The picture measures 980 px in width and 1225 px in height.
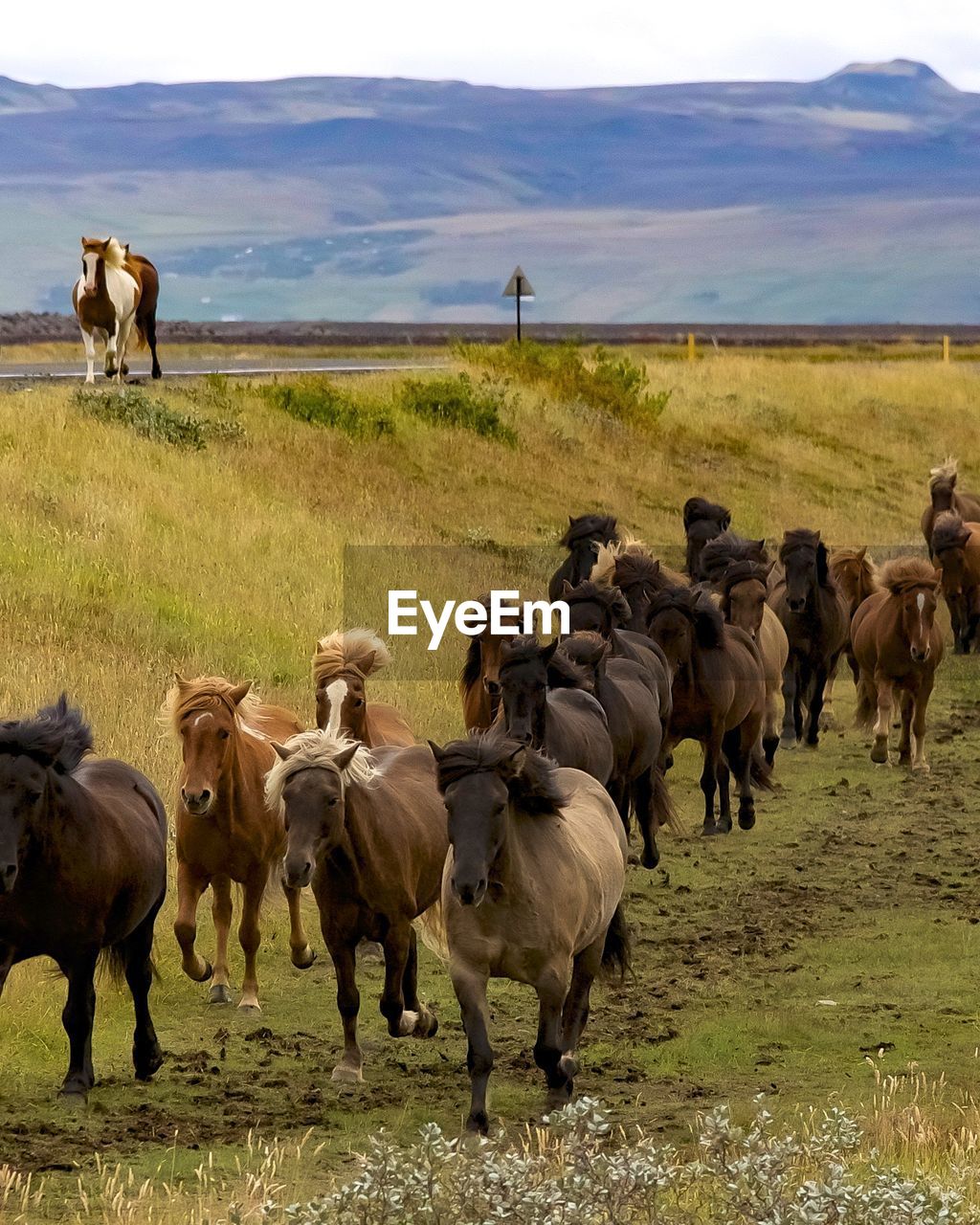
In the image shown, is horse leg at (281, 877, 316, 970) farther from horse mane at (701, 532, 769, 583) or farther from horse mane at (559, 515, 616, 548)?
horse mane at (559, 515, 616, 548)

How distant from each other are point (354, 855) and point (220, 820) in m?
1.40

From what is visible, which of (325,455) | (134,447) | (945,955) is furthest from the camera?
(325,455)

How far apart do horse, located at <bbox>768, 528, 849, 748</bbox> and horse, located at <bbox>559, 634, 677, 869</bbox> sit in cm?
452

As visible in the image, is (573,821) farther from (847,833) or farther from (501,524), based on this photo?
(501,524)

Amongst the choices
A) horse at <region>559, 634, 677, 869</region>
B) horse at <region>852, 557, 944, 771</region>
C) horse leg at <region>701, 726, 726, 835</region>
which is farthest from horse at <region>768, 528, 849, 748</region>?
horse at <region>559, 634, 677, 869</region>

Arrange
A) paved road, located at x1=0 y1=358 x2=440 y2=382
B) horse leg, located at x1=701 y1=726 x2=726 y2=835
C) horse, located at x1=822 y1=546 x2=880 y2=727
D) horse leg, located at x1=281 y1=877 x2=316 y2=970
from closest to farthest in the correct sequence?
horse leg, located at x1=281 y1=877 x2=316 y2=970 < horse leg, located at x1=701 y1=726 x2=726 y2=835 < horse, located at x1=822 y1=546 x2=880 y2=727 < paved road, located at x1=0 y1=358 x2=440 y2=382

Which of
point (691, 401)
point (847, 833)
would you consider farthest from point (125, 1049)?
point (691, 401)

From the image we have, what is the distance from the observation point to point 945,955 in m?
11.0

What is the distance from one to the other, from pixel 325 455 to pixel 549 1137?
19.4 m

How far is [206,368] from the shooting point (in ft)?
113

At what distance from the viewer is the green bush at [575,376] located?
3409 cm

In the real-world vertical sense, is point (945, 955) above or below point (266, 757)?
below

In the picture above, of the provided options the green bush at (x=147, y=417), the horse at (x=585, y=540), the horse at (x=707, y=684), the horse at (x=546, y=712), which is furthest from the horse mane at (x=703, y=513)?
the horse at (x=546, y=712)

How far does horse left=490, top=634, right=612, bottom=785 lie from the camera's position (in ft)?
36.2
